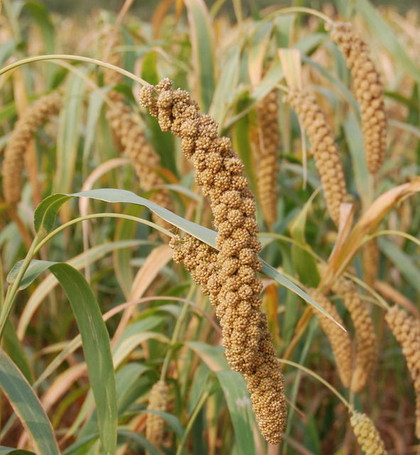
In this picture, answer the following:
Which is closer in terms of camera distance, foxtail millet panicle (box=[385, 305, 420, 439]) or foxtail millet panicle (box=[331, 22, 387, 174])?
foxtail millet panicle (box=[385, 305, 420, 439])

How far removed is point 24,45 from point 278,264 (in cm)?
130

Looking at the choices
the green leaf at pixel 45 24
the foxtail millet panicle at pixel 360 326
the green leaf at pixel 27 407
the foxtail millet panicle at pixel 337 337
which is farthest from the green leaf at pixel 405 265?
the green leaf at pixel 45 24

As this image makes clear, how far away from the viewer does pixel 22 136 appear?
2215mm

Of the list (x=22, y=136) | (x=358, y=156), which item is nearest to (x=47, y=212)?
(x=22, y=136)

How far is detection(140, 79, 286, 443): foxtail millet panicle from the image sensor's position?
3.49ft

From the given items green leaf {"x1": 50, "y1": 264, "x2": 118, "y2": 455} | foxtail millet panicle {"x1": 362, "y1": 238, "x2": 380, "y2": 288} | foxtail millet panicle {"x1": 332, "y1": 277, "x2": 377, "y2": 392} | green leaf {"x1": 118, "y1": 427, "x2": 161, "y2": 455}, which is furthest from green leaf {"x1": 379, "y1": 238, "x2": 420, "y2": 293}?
green leaf {"x1": 50, "y1": 264, "x2": 118, "y2": 455}

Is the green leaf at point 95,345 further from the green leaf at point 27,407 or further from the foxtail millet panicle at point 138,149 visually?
the foxtail millet panicle at point 138,149

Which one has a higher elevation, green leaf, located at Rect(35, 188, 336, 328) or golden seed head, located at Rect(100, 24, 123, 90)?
golden seed head, located at Rect(100, 24, 123, 90)

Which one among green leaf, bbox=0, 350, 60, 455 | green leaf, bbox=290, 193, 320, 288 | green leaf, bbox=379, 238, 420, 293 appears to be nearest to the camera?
green leaf, bbox=0, 350, 60, 455

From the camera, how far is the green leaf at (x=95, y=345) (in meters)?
1.40

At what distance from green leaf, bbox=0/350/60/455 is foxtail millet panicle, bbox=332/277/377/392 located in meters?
0.76

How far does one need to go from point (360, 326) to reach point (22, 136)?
1.14m

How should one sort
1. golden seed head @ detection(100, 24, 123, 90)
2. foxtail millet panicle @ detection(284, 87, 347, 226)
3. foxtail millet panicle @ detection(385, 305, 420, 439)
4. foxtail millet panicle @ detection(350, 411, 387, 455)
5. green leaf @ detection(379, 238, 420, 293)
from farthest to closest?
green leaf @ detection(379, 238, 420, 293), golden seed head @ detection(100, 24, 123, 90), foxtail millet panicle @ detection(284, 87, 347, 226), foxtail millet panicle @ detection(385, 305, 420, 439), foxtail millet panicle @ detection(350, 411, 387, 455)

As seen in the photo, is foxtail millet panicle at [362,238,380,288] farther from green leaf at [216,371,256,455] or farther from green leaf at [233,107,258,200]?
green leaf at [216,371,256,455]
